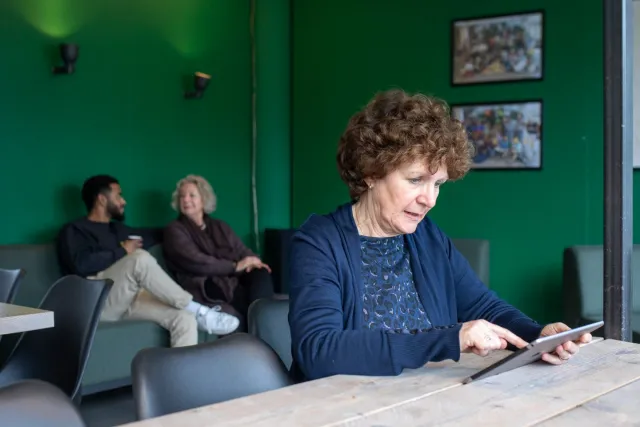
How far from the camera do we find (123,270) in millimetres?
4602

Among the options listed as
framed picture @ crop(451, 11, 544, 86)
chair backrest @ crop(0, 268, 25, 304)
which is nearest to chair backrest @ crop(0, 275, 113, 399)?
chair backrest @ crop(0, 268, 25, 304)

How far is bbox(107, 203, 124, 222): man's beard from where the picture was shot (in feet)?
16.8

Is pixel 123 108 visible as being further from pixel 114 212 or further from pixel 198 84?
pixel 114 212

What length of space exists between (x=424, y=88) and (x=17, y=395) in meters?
5.12

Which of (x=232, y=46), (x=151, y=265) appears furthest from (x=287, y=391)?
(x=232, y=46)

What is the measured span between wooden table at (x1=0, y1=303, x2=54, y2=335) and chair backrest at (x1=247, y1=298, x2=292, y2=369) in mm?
800

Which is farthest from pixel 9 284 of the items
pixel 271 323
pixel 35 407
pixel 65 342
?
pixel 35 407

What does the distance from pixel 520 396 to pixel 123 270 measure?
3495mm

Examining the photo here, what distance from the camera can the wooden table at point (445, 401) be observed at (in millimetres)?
1297

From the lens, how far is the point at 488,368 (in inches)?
62.2

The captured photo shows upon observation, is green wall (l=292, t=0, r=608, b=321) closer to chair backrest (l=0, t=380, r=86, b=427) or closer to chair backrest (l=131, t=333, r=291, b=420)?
chair backrest (l=131, t=333, r=291, b=420)

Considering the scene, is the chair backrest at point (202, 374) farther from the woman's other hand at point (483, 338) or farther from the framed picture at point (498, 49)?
the framed picture at point (498, 49)

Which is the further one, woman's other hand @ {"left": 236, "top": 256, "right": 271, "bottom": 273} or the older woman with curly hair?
woman's other hand @ {"left": 236, "top": 256, "right": 271, "bottom": 273}

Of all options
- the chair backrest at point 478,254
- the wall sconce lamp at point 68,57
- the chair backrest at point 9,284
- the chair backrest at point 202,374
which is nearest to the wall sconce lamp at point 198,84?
the wall sconce lamp at point 68,57
